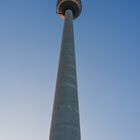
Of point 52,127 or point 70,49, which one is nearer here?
point 52,127

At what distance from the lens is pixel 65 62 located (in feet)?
93.1

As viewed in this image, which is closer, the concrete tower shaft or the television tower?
the television tower

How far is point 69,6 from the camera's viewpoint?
41.2 meters

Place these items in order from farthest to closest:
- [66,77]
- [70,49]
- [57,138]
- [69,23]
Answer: [69,23], [70,49], [66,77], [57,138]

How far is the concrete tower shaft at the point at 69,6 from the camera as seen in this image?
4088 cm

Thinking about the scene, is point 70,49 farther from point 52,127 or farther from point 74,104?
point 52,127

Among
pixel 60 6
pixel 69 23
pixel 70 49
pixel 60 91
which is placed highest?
pixel 60 6

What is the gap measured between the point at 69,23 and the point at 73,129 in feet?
55.8

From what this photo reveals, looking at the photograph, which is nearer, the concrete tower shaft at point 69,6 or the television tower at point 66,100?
the television tower at point 66,100

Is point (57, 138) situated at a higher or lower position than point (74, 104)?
lower

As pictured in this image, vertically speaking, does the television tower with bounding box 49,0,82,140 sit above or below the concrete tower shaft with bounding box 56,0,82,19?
below

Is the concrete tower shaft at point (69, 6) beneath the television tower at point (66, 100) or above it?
above

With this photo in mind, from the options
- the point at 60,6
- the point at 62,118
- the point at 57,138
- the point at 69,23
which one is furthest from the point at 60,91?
the point at 60,6

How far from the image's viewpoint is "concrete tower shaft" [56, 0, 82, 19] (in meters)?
40.9
